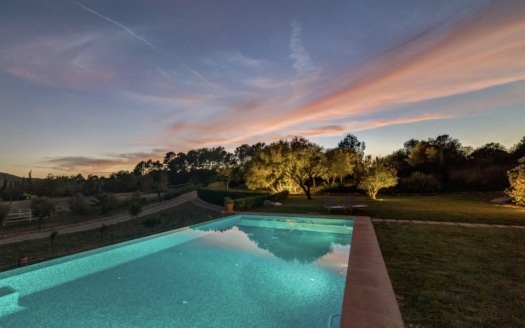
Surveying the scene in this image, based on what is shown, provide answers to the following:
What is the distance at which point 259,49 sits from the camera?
516 inches

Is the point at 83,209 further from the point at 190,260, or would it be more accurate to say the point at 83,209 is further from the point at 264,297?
the point at 264,297

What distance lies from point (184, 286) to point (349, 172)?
29011mm

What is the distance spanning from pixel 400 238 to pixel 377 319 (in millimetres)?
5350

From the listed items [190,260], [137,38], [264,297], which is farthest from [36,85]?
[264,297]

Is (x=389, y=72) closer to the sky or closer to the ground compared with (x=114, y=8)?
closer to the ground

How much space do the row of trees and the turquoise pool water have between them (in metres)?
16.5

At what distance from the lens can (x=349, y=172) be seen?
31.4m

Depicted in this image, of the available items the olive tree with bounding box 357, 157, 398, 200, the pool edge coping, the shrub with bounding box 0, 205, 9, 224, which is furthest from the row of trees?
the shrub with bounding box 0, 205, 9, 224

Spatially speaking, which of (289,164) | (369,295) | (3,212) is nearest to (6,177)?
(3,212)

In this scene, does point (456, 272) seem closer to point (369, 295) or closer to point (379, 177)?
point (369, 295)

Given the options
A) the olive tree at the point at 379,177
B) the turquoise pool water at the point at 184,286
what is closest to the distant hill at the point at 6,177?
the turquoise pool water at the point at 184,286

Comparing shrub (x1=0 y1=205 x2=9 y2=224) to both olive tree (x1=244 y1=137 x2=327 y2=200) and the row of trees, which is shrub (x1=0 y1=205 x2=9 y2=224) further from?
olive tree (x1=244 y1=137 x2=327 y2=200)

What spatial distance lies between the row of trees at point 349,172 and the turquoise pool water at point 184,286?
16.5 m

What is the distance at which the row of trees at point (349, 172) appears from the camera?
24.8 meters
